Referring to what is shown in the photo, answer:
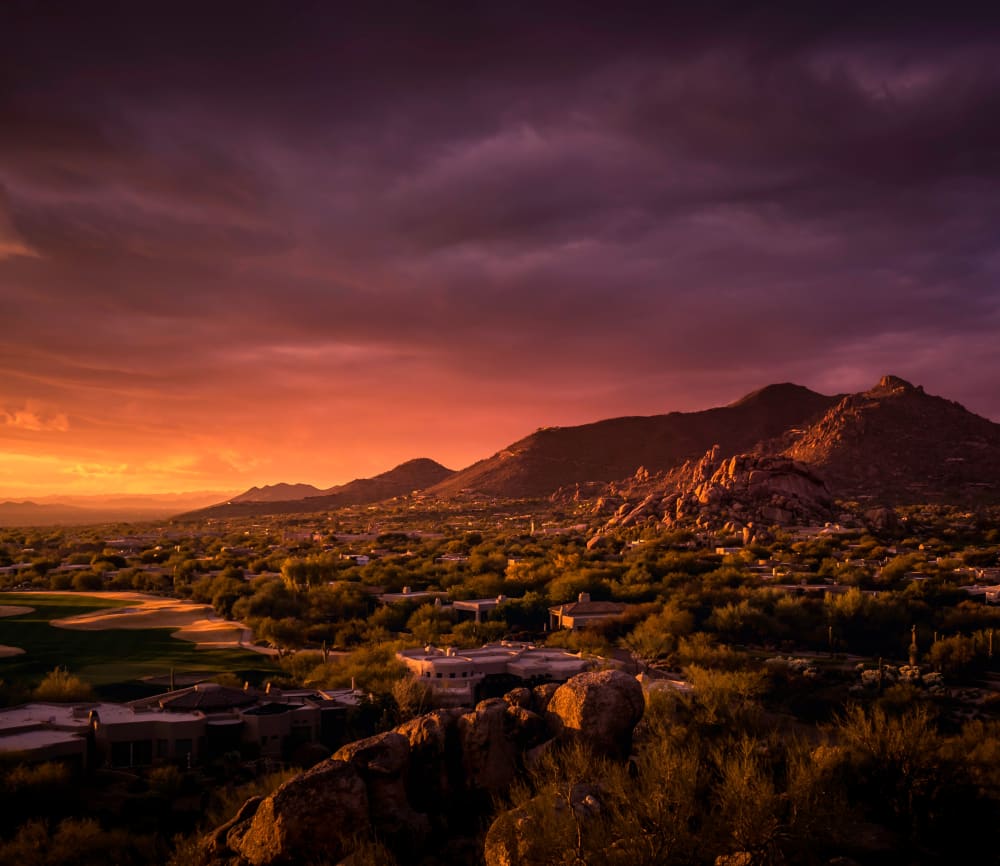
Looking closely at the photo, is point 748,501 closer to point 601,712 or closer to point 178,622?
point 178,622

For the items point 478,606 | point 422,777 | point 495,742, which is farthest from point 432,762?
point 478,606

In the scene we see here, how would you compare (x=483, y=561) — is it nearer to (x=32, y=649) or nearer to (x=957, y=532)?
(x=32, y=649)

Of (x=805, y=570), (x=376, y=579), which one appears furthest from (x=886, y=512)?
(x=376, y=579)

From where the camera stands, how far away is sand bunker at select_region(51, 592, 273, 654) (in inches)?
1724

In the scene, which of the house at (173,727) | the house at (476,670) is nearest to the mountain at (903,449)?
the house at (476,670)

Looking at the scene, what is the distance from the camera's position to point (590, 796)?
42.7 ft

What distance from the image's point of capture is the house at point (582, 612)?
149ft

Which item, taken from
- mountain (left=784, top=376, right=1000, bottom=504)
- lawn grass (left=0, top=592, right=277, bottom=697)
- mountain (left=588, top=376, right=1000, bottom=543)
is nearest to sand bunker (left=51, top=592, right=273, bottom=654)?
lawn grass (left=0, top=592, right=277, bottom=697)

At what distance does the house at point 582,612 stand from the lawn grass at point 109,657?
15.5 metres

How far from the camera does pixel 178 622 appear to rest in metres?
49.8

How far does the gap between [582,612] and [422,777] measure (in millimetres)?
31825

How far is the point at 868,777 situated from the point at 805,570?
154ft

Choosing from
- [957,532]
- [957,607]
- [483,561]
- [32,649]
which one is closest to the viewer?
[32,649]

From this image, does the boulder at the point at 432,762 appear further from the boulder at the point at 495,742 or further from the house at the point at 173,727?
the house at the point at 173,727
